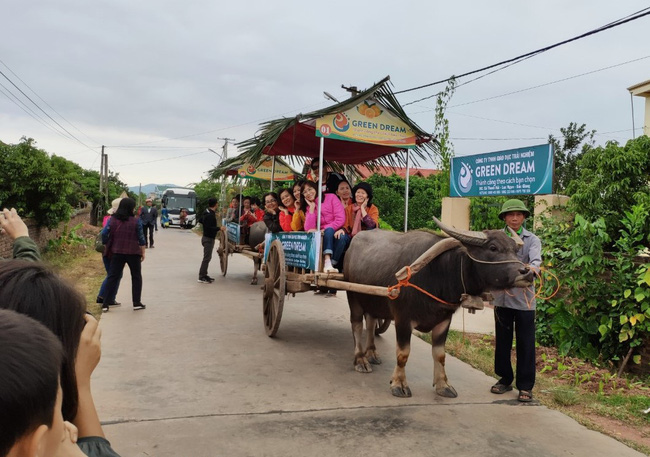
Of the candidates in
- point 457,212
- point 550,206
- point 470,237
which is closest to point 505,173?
point 550,206

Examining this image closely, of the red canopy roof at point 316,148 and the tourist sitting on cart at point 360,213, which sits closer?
the tourist sitting on cart at point 360,213

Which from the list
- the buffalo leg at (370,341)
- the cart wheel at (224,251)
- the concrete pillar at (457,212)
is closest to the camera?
the buffalo leg at (370,341)

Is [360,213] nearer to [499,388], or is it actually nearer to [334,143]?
[334,143]

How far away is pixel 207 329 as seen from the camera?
21.3 feet

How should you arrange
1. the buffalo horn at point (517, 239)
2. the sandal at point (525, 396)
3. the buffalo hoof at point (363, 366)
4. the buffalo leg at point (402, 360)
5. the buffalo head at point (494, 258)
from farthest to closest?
the buffalo hoof at point (363, 366) < the buffalo leg at point (402, 360) < the sandal at point (525, 396) < the buffalo horn at point (517, 239) < the buffalo head at point (494, 258)

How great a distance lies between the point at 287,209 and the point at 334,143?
1176mm

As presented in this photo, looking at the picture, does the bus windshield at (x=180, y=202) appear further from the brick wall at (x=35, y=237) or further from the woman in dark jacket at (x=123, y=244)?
the woman in dark jacket at (x=123, y=244)

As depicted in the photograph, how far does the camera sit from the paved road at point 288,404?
10.9 ft

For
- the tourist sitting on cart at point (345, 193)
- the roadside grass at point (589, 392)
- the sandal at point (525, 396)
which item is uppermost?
the tourist sitting on cart at point (345, 193)

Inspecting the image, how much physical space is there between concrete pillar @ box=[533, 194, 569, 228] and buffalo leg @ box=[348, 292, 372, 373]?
3231 millimetres

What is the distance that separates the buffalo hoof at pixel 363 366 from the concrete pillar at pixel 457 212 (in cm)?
527

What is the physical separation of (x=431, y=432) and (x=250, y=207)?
8208 mm

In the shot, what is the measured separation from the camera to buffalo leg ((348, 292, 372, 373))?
16.5 feet

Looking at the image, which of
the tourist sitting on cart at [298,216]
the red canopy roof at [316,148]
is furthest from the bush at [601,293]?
the tourist sitting on cart at [298,216]
